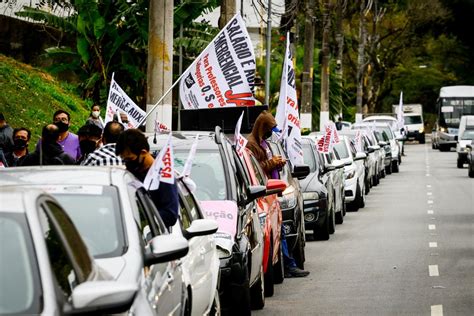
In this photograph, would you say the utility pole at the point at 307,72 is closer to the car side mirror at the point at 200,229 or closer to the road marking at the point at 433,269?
the road marking at the point at 433,269

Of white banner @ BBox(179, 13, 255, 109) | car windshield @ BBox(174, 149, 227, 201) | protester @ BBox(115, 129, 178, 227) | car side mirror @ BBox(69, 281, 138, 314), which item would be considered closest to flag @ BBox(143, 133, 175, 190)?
protester @ BBox(115, 129, 178, 227)

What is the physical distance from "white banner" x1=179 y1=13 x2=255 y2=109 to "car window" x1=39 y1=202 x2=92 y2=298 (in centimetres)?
1219

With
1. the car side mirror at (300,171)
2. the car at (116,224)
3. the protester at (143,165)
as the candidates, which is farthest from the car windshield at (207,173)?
the car side mirror at (300,171)

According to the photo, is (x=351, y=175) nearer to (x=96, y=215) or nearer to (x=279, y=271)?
(x=279, y=271)

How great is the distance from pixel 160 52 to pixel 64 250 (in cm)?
1405

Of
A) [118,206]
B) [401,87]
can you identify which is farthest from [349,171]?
[401,87]

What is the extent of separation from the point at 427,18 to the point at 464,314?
6817 cm

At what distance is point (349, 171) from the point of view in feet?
91.0

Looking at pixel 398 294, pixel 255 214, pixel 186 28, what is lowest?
pixel 398 294

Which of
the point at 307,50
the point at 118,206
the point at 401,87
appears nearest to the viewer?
the point at 118,206

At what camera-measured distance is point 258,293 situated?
1272 cm

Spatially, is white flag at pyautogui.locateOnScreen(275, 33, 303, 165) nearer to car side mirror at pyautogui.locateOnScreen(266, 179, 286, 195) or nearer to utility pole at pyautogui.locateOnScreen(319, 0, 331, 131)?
car side mirror at pyautogui.locateOnScreen(266, 179, 286, 195)

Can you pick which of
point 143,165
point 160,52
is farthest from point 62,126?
point 143,165

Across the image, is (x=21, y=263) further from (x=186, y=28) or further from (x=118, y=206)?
(x=186, y=28)
